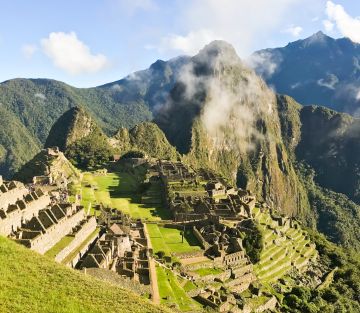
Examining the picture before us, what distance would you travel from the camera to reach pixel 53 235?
35406mm

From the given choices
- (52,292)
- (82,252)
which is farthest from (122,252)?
(52,292)

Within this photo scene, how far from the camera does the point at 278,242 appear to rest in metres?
65.4

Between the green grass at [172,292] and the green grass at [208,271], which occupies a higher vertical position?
the green grass at [172,292]

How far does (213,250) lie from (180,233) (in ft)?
19.9

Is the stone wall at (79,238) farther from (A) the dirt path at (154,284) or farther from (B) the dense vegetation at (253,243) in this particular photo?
(B) the dense vegetation at (253,243)

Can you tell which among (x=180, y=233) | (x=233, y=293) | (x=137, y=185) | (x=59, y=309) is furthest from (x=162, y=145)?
(x=59, y=309)

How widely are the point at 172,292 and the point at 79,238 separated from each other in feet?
29.8

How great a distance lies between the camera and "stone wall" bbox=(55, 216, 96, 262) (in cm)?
3347

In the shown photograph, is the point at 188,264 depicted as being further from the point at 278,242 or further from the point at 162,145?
the point at 162,145

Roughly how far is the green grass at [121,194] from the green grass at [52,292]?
33573 millimetres

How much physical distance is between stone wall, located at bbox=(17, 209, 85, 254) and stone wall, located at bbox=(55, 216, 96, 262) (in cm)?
99

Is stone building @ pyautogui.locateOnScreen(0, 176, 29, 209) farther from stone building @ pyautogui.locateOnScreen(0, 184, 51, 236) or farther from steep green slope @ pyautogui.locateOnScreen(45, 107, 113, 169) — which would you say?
steep green slope @ pyautogui.locateOnScreen(45, 107, 113, 169)

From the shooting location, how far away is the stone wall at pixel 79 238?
33.5 metres

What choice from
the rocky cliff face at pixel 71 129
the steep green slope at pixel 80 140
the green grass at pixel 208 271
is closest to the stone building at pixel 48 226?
the green grass at pixel 208 271
